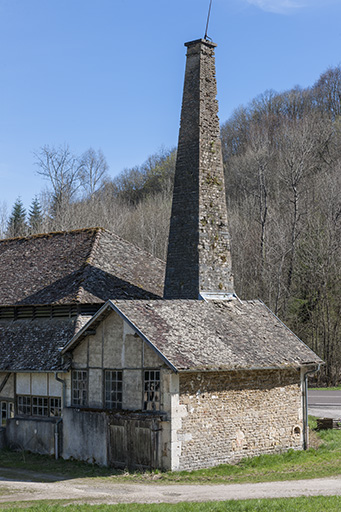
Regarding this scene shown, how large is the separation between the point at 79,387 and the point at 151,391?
121 inches

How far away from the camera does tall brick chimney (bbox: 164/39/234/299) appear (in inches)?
883

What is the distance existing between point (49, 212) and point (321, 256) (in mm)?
24400

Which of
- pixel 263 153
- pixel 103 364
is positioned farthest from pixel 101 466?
pixel 263 153

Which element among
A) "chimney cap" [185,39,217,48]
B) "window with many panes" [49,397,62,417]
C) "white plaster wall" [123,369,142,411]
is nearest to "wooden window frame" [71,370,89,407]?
"window with many panes" [49,397,62,417]

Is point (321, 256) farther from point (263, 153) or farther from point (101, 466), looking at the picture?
point (101, 466)

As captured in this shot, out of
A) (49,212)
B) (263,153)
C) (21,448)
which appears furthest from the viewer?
(49,212)

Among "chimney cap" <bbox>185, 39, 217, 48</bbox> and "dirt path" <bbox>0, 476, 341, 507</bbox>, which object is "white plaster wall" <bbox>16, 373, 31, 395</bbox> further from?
"chimney cap" <bbox>185, 39, 217, 48</bbox>

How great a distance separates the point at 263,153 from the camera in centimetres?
4872

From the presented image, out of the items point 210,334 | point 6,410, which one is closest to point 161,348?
point 210,334

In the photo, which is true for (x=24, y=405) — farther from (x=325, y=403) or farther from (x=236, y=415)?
(x=325, y=403)

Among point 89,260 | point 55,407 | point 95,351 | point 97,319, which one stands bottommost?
point 55,407

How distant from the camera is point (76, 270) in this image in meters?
23.7

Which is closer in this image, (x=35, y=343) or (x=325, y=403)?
(x=35, y=343)

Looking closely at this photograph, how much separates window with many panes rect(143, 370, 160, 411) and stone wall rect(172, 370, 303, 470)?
0.65 meters
